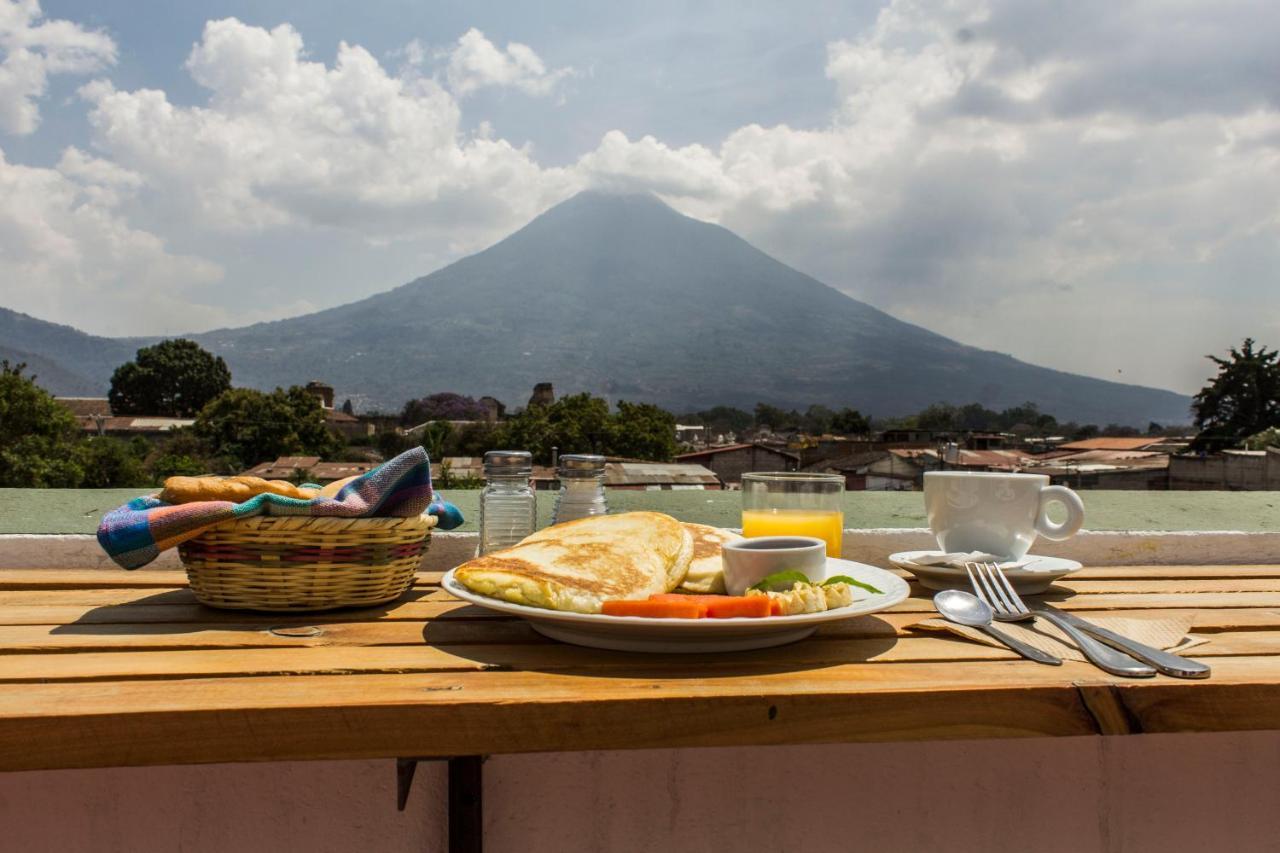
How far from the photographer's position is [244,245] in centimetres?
11319

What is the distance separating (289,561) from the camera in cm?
98

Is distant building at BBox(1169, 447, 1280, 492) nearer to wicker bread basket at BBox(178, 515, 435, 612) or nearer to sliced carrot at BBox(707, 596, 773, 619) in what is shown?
sliced carrot at BBox(707, 596, 773, 619)

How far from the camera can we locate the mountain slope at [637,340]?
12056 cm

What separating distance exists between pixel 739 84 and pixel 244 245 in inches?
4798

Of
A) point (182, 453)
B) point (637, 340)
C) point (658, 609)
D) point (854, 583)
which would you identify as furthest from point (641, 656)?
point (637, 340)

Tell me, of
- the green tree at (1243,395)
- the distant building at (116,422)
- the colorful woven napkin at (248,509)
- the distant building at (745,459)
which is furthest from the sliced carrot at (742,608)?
the distant building at (116,422)

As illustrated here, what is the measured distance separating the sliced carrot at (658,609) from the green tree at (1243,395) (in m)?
34.5

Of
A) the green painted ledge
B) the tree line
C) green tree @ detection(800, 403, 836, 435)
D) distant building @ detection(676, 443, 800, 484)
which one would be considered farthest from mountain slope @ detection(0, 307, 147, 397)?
the green painted ledge

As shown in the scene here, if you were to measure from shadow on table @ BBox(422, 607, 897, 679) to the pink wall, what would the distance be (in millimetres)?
198

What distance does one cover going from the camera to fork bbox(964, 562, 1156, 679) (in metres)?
0.75

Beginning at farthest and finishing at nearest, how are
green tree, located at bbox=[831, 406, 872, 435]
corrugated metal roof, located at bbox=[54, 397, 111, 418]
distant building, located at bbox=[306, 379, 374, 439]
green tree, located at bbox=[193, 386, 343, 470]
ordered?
1. distant building, located at bbox=[306, 379, 374, 439]
2. green tree, located at bbox=[831, 406, 872, 435]
3. corrugated metal roof, located at bbox=[54, 397, 111, 418]
4. green tree, located at bbox=[193, 386, 343, 470]

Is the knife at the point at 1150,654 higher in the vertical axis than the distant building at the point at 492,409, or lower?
lower

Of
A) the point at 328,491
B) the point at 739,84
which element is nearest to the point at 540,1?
the point at 739,84

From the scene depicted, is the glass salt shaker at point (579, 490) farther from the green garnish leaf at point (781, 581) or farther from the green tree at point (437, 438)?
the green tree at point (437, 438)
